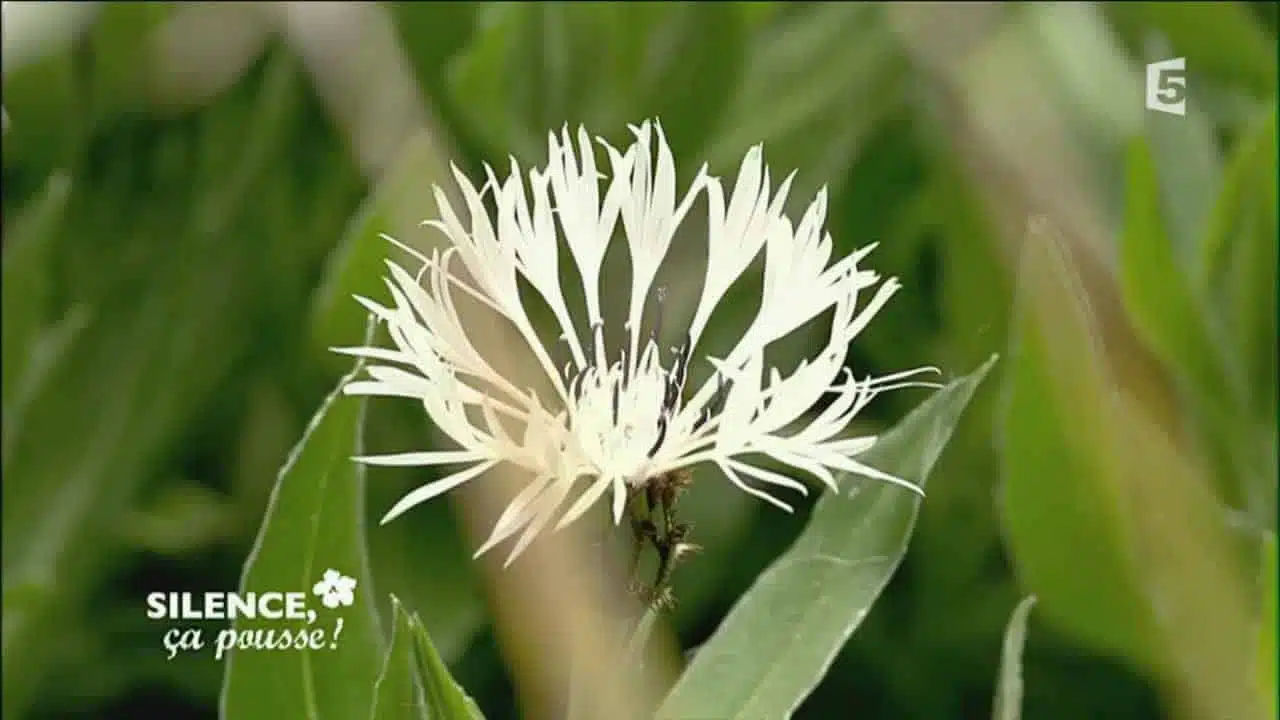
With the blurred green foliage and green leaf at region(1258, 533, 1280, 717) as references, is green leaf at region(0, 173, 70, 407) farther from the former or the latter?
green leaf at region(1258, 533, 1280, 717)

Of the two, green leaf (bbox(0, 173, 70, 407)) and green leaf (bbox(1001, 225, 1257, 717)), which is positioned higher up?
green leaf (bbox(0, 173, 70, 407))

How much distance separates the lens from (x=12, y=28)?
0.28 m

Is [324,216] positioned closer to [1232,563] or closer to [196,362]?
[196,362]

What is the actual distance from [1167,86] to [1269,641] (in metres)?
0.13

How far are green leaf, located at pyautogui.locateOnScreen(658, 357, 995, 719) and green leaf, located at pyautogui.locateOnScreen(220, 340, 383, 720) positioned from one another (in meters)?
0.04

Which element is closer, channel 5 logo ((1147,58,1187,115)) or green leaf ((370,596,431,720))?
green leaf ((370,596,431,720))

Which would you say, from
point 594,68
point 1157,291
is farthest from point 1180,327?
point 594,68

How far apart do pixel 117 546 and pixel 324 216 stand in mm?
67

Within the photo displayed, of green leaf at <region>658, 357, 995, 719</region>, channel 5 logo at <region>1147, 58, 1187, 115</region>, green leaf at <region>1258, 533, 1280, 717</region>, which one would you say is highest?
channel 5 logo at <region>1147, 58, 1187, 115</region>

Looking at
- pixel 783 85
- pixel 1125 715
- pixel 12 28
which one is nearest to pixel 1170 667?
pixel 1125 715

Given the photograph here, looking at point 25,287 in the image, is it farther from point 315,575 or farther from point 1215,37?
point 1215,37

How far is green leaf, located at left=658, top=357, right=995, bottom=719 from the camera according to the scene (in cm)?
17

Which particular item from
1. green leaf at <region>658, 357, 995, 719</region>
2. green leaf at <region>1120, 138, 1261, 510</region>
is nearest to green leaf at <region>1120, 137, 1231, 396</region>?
green leaf at <region>1120, 138, 1261, 510</region>

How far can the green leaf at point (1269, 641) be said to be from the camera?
223 mm
